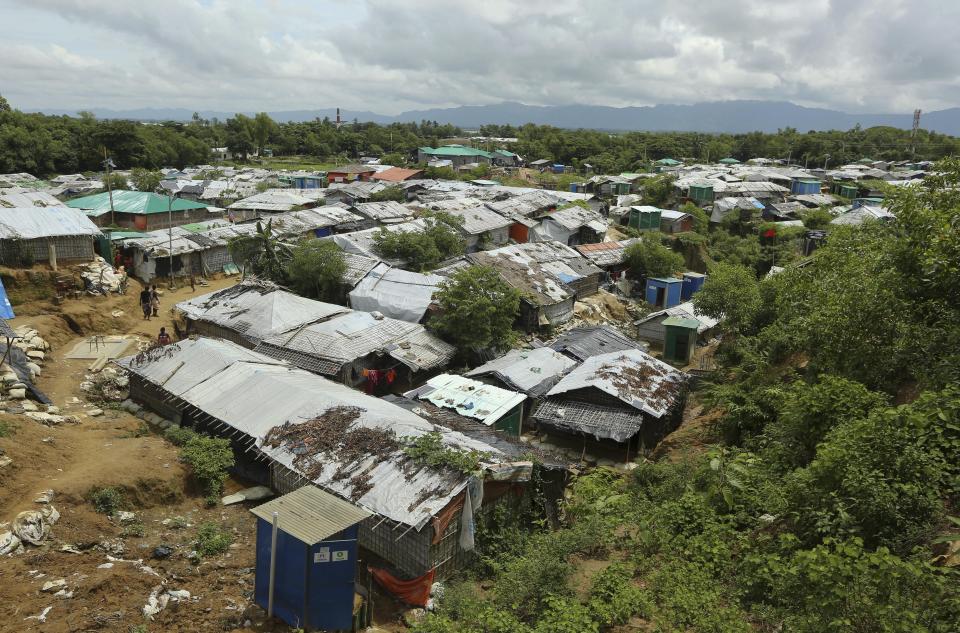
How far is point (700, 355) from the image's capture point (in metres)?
27.8

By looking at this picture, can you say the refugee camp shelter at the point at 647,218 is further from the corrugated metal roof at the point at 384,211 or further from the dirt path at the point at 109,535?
the dirt path at the point at 109,535

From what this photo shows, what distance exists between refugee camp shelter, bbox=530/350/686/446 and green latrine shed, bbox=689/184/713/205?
43.8 m

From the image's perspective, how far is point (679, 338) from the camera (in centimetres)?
2664

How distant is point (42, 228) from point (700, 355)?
28.1 meters

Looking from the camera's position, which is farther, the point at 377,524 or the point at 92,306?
the point at 92,306

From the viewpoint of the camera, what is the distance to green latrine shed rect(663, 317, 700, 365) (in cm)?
2627

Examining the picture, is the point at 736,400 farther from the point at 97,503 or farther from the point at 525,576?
the point at 97,503

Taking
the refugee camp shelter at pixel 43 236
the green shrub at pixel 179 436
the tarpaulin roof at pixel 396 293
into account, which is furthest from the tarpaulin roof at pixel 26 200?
the green shrub at pixel 179 436

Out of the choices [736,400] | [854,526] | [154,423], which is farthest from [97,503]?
[736,400]

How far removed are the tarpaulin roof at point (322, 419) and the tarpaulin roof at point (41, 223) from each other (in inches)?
387

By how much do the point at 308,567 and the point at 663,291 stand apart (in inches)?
1211

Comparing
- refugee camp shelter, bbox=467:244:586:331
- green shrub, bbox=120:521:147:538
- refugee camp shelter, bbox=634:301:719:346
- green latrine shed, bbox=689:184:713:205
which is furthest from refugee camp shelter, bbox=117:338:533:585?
green latrine shed, bbox=689:184:713:205

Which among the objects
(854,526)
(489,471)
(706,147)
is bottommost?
(489,471)

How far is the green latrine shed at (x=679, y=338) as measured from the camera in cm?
2627
